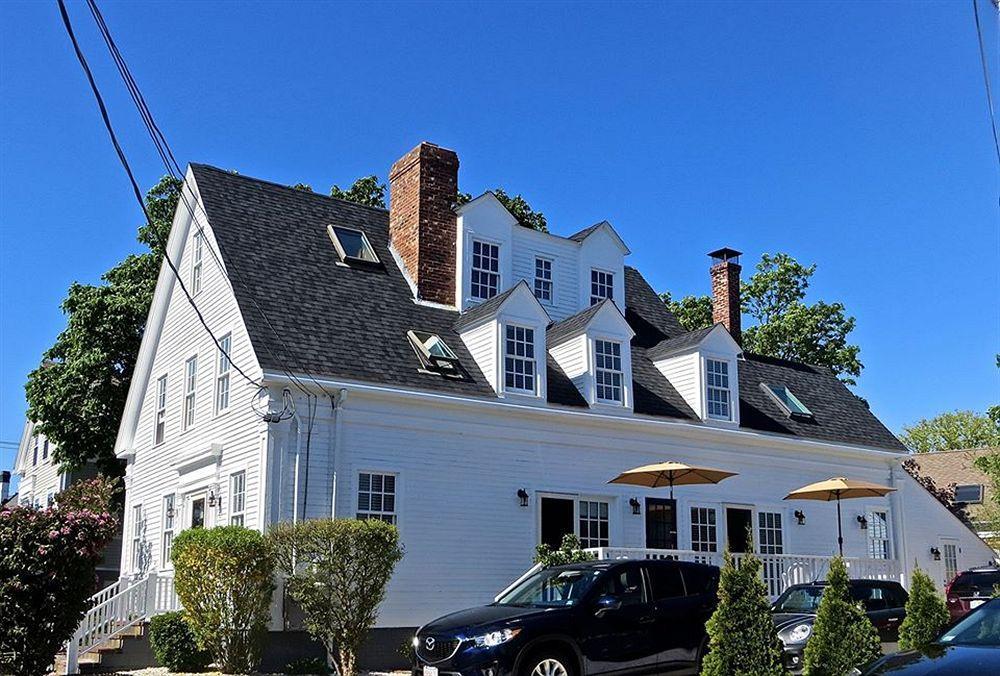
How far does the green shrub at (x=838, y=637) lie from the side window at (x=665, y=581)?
2.08 metres

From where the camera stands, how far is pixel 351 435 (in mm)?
17625

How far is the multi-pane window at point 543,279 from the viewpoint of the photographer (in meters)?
23.1

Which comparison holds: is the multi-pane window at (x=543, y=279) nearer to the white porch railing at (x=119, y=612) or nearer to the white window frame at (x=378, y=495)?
the white window frame at (x=378, y=495)

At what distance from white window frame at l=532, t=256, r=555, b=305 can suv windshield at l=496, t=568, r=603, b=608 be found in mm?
10421

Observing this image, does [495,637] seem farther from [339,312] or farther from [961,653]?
[339,312]

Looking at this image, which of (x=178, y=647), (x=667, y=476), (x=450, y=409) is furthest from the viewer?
(x=667, y=476)

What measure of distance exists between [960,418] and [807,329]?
118 feet

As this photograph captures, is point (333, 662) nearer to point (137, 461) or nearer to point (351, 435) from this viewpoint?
point (351, 435)

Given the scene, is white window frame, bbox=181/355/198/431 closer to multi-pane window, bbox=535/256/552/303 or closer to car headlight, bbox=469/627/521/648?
multi-pane window, bbox=535/256/552/303

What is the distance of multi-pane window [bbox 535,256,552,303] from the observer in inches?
911

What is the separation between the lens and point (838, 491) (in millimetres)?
21844

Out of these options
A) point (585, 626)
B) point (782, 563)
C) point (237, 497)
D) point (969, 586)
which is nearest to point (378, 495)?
point (237, 497)

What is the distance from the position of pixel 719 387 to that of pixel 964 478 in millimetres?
27206

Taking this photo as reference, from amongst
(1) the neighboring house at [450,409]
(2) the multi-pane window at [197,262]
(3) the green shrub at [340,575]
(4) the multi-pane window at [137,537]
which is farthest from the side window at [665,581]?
(4) the multi-pane window at [137,537]
